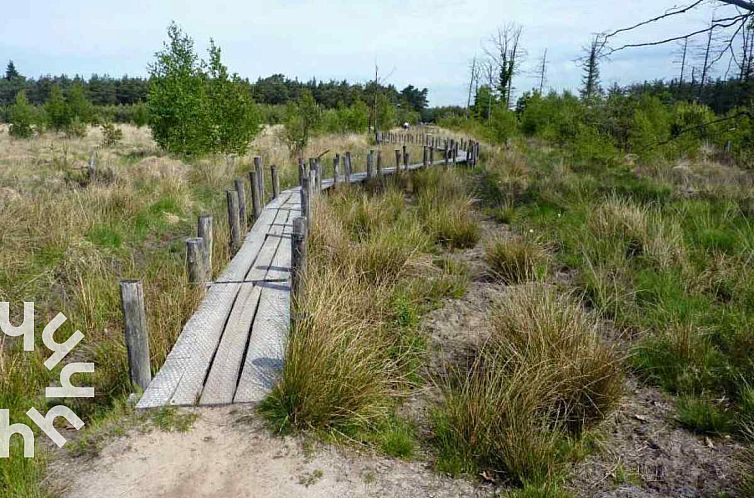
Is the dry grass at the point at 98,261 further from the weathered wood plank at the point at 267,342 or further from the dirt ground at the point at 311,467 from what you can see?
the weathered wood plank at the point at 267,342

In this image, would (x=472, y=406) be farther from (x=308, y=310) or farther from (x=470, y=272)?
(x=470, y=272)

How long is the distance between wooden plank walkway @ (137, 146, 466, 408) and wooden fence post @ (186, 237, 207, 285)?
0.73ft

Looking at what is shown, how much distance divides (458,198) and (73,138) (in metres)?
28.1

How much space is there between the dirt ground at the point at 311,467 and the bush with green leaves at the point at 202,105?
47.2 feet

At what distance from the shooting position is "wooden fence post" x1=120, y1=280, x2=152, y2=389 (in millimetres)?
3266

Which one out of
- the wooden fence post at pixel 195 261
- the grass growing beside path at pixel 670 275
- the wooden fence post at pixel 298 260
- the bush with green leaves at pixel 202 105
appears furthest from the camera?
the bush with green leaves at pixel 202 105

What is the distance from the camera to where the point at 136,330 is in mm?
3346

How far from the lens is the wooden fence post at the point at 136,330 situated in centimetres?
327

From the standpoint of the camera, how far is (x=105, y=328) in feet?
15.3

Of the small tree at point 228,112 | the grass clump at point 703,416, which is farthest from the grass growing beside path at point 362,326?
the small tree at point 228,112

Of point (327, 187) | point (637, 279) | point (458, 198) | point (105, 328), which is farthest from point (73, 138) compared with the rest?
point (637, 279)

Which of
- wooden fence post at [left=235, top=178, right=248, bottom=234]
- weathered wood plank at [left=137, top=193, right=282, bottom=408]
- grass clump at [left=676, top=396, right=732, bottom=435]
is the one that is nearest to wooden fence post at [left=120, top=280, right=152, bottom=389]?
weathered wood plank at [left=137, top=193, right=282, bottom=408]

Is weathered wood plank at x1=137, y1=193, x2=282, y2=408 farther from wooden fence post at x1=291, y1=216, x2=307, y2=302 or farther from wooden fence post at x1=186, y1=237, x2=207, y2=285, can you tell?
wooden fence post at x1=291, y1=216, x2=307, y2=302

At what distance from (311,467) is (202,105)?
49.9ft
